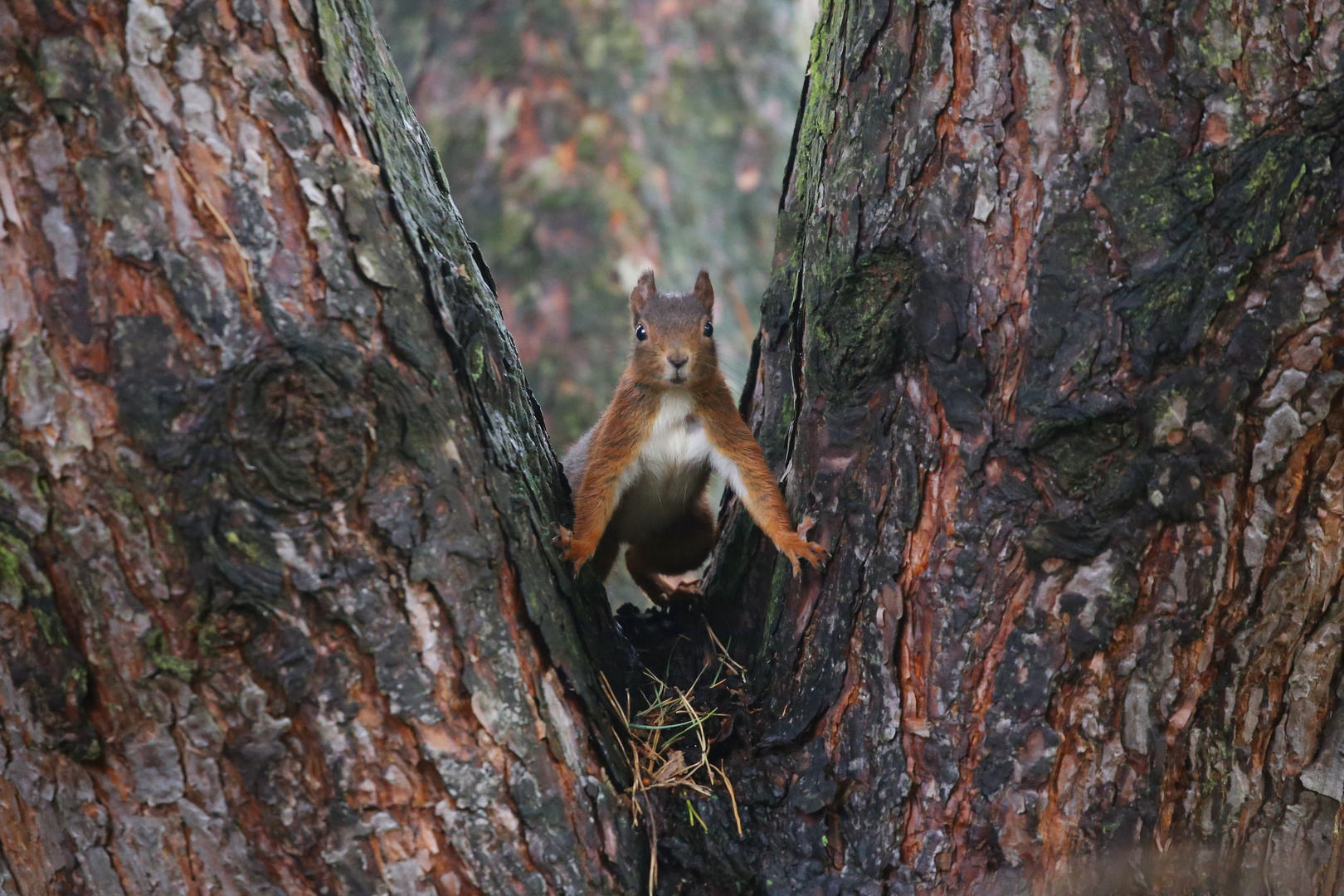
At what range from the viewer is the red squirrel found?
3.61 m

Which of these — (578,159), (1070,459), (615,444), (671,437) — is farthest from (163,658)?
(578,159)

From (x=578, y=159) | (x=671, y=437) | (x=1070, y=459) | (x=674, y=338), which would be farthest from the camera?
(x=578, y=159)

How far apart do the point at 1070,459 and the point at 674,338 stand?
5.74ft

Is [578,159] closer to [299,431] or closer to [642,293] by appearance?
[642,293]

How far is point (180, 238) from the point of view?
1943 mm

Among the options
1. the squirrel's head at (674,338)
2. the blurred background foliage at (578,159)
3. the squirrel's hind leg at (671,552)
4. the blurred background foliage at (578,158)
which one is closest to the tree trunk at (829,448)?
the squirrel's head at (674,338)

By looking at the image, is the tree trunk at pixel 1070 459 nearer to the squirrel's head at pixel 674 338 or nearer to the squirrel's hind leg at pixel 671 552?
the squirrel's head at pixel 674 338

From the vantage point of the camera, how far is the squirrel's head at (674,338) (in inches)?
146

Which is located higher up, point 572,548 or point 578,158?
point 578,158

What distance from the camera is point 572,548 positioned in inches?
118

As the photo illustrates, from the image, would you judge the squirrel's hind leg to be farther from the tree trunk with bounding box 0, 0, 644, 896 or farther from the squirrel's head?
the tree trunk with bounding box 0, 0, 644, 896

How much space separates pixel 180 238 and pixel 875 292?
1290mm

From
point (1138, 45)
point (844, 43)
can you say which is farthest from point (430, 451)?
point (1138, 45)

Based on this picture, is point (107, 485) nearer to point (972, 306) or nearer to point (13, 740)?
point (13, 740)
